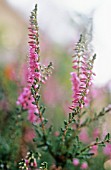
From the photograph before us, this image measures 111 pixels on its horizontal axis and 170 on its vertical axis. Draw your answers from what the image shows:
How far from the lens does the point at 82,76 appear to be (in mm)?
736

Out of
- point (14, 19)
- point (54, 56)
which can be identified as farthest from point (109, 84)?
point (14, 19)

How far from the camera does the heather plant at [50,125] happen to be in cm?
70

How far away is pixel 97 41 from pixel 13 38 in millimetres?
813

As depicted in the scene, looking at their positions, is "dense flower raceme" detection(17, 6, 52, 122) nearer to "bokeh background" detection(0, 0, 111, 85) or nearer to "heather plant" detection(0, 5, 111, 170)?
"heather plant" detection(0, 5, 111, 170)

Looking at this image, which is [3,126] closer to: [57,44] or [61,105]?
[61,105]

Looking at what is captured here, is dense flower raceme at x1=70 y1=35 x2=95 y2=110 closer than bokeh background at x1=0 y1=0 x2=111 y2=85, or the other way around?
dense flower raceme at x1=70 y1=35 x2=95 y2=110

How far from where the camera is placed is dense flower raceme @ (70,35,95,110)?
69 centimetres

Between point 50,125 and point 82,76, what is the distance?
0.52 feet

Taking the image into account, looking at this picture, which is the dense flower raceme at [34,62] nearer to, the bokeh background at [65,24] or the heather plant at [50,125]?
the heather plant at [50,125]

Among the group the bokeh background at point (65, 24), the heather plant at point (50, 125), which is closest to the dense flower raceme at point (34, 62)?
the heather plant at point (50, 125)

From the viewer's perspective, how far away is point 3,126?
1141mm

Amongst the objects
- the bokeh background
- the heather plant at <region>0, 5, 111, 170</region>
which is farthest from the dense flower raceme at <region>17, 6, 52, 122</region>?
the bokeh background

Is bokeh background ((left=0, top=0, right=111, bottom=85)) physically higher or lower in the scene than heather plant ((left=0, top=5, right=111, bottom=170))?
higher

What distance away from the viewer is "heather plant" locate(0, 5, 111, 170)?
0.70m
